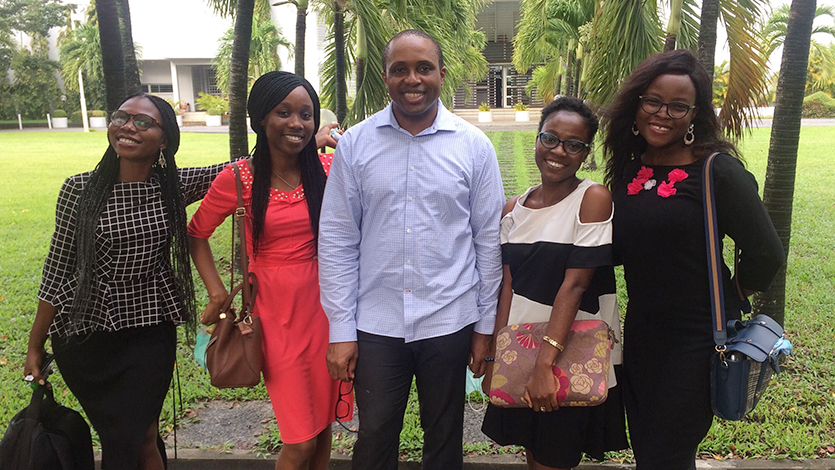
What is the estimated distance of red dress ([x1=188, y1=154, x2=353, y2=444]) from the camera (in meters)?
2.58

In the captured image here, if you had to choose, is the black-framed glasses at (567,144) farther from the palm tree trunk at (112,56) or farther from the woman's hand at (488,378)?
the palm tree trunk at (112,56)

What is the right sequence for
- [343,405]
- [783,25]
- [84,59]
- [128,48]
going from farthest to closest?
[84,59]
[783,25]
[128,48]
[343,405]

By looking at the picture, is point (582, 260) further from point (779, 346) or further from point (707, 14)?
point (707, 14)

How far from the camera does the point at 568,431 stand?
2.39m

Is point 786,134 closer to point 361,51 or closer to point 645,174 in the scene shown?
point 645,174

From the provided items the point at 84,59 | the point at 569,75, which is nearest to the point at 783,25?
the point at 569,75

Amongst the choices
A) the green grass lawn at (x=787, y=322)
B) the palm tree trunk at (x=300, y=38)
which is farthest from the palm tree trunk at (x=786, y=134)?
the palm tree trunk at (x=300, y=38)

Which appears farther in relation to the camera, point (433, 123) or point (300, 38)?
point (300, 38)

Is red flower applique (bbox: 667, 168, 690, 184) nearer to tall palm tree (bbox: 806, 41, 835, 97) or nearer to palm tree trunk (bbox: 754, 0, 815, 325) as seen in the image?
palm tree trunk (bbox: 754, 0, 815, 325)

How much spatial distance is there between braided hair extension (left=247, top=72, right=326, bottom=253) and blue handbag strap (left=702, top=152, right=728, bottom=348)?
151cm

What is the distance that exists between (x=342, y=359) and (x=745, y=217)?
1580 mm

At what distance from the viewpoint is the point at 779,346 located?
221 centimetres

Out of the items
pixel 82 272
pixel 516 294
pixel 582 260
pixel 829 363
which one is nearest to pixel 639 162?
pixel 582 260

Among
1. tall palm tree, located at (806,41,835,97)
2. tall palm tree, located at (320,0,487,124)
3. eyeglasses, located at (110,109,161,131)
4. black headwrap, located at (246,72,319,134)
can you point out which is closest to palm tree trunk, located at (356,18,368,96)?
tall palm tree, located at (320,0,487,124)
